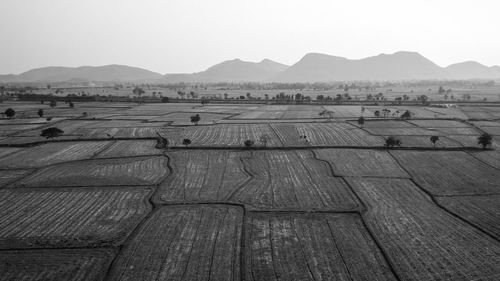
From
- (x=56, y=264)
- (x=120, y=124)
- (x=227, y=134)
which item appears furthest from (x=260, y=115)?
(x=56, y=264)

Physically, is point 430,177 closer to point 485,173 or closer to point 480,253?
point 485,173

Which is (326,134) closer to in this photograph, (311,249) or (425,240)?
(425,240)

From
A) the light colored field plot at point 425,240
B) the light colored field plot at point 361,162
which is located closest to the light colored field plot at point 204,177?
the light colored field plot at point 361,162

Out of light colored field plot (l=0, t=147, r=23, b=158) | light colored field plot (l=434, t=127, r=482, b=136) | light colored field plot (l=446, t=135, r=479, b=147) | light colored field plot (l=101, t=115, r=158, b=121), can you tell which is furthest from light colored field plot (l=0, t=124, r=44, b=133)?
light colored field plot (l=434, t=127, r=482, b=136)

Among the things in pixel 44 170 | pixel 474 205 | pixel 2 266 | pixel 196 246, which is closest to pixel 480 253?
pixel 474 205

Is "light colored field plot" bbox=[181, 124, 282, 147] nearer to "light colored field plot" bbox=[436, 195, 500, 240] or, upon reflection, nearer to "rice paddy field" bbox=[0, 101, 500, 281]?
"rice paddy field" bbox=[0, 101, 500, 281]
